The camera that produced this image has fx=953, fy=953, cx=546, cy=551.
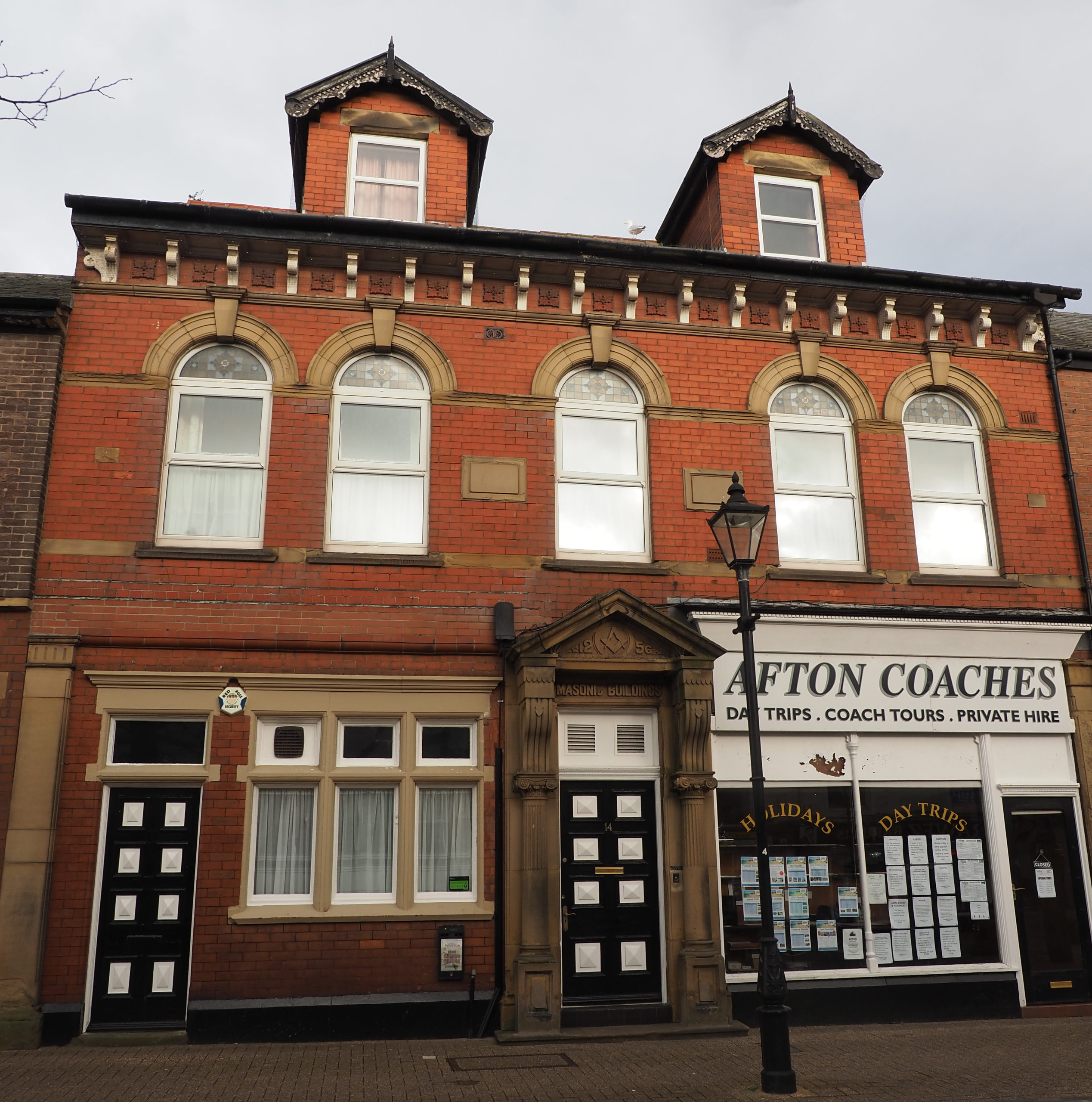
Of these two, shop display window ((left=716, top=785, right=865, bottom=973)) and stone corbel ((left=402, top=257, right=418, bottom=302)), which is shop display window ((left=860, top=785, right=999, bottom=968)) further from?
stone corbel ((left=402, top=257, right=418, bottom=302))

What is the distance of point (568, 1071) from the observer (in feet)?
26.0

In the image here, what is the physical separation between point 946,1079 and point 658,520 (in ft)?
19.2

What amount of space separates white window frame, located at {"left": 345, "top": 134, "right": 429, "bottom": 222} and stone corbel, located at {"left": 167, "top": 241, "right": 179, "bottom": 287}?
2.18m

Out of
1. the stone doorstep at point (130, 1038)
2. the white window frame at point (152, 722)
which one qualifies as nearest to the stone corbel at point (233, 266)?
the white window frame at point (152, 722)

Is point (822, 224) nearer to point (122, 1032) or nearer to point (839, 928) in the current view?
point (839, 928)

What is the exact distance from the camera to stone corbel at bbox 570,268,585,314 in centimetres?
1104

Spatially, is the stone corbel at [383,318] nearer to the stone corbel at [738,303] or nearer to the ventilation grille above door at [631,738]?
the stone corbel at [738,303]

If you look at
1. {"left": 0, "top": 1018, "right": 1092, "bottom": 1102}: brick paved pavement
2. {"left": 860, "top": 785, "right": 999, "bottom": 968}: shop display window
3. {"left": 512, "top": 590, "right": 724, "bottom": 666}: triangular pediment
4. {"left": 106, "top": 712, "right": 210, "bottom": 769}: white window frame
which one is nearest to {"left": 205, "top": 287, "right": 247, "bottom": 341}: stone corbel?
{"left": 106, "top": 712, "right": 210, "bottom": 769}: white window frame

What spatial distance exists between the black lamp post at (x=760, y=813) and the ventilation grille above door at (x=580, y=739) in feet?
7.40

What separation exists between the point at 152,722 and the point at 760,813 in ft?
19.4

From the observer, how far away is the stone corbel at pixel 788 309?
11.5 meters

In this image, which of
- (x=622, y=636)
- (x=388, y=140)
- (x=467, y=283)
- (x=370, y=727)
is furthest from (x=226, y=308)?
(x=622, y=636)

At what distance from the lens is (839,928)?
1004 centimetres

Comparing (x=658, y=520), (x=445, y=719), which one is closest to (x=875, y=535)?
(x=658, y=520)
